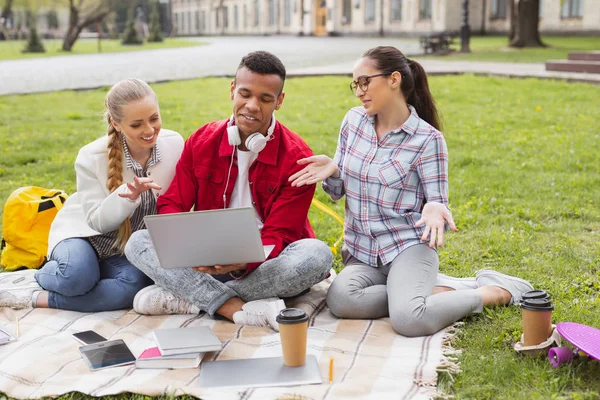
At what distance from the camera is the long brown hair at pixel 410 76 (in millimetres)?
3693

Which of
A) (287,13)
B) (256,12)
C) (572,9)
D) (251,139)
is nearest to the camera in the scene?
(251,139)

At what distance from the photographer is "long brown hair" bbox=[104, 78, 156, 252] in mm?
3746

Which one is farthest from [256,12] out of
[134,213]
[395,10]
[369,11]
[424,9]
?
[134,213]

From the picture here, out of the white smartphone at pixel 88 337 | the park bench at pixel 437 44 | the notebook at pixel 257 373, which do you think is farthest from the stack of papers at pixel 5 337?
the park bench at pixel 437 44

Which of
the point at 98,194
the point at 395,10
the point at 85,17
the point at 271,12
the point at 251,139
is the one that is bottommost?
the point at 98,194

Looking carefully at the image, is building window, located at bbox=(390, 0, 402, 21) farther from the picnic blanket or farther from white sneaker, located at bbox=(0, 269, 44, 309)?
the picnic blanket

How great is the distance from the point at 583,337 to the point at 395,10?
3927 centimetres

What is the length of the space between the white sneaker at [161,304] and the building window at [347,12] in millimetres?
41984

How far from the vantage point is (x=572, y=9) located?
33.2 metres

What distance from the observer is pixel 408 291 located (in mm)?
3574

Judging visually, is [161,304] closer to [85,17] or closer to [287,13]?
[85,17]

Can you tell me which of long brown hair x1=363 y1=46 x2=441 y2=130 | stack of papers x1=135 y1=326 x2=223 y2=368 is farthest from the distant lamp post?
stack of papers x1=135 y1=326 x2=223 y2=368

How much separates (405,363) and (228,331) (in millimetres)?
878

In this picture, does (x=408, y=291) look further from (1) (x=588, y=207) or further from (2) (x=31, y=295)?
(1) (x=588, y=207)
